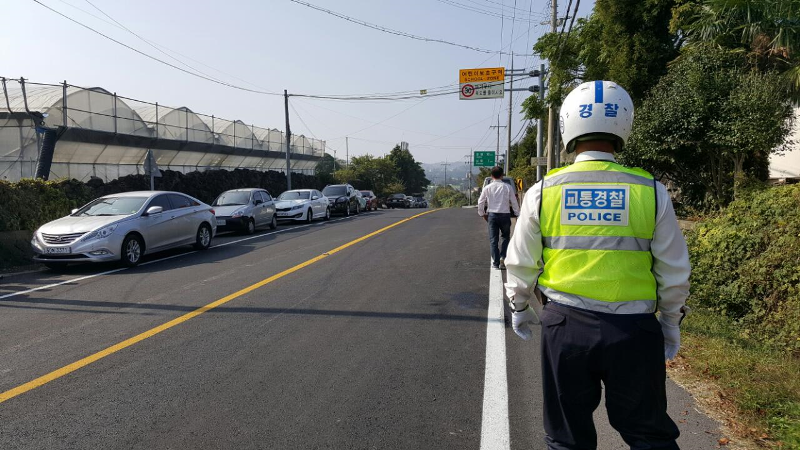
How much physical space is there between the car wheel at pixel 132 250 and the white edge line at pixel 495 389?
7460 mm

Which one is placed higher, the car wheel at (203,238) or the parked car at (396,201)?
the car wheel at (203,238)

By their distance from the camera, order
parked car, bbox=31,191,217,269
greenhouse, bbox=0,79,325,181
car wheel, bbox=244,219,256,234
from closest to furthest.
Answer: parked car, bbox=31,191,217,269 → car wheel, bbox=244,219,256,234 → greenhouse, bbox=0,79,325,181

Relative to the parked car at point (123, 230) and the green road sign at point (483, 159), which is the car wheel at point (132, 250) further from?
the green road sign at point (483, 159)

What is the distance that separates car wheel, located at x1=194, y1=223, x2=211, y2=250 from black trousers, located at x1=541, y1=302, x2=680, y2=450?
41.0 ft

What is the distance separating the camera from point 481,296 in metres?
7.91

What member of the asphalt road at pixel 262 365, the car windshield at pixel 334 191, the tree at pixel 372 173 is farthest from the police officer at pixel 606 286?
the tree at pixel 372 173

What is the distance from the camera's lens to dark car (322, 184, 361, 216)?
27.8m

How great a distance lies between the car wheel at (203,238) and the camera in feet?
44.9

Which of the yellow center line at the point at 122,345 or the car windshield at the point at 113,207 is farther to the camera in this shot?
the car windshield at the point at 113,207

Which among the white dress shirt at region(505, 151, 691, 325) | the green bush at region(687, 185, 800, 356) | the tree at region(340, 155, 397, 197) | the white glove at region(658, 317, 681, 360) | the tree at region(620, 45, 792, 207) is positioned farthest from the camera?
the tree at region(340, 155, 397, 197)

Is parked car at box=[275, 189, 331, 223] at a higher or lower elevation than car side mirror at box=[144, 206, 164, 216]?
lower

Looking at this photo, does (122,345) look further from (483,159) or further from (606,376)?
(483,159)

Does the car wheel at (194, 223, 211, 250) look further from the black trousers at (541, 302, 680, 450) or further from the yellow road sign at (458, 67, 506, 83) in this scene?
the yellow road sign at (458, 67, 506, 83)

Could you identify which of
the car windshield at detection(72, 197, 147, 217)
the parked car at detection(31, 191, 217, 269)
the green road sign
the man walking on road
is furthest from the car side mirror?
the green road sign
